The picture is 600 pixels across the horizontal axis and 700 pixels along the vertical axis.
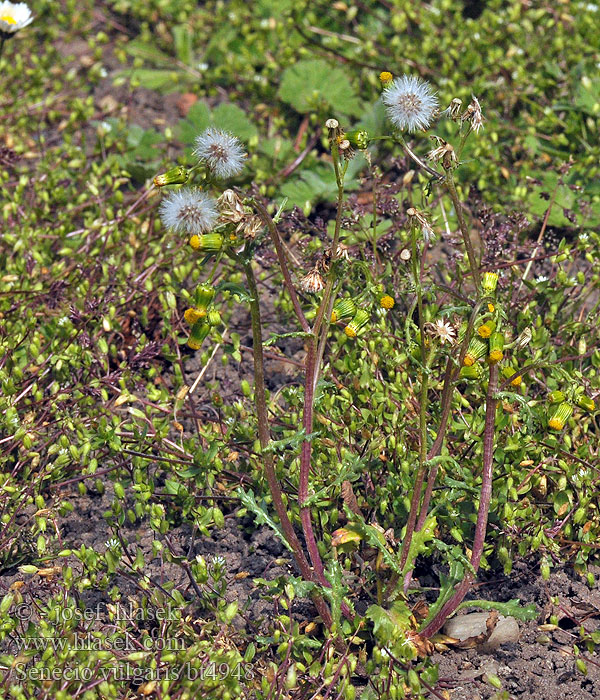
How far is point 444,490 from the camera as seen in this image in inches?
100

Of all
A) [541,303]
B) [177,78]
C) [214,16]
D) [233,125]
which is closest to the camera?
[541,303]

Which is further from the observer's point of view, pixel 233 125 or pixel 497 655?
pixel 233 125

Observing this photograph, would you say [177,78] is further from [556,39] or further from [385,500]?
[385,500]

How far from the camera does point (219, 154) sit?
1.93 metres

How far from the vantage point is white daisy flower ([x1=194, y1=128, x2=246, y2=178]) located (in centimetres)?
193

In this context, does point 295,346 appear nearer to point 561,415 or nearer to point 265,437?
point 265,437

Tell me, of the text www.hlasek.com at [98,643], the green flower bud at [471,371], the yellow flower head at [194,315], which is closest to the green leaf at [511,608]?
the green flower bud at [471,371]

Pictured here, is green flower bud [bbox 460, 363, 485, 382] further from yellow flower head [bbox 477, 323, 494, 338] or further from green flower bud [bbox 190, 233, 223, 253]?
green flower bud [bbox 190, 233, 223, 253]

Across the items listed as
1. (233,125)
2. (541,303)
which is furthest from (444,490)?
(233,125)

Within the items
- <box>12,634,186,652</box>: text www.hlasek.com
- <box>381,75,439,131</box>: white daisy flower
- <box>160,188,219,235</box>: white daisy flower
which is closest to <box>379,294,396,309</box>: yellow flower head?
<box>381,75,439,131</box>: white daisy flower

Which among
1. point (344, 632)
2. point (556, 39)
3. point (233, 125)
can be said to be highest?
point (556, 39)

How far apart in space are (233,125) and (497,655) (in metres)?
2.78

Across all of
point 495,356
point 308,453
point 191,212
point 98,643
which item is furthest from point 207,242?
point 98,643

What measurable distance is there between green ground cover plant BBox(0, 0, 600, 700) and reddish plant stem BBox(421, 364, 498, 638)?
A: 0.01 m
